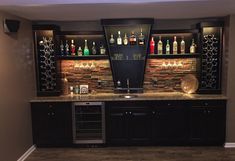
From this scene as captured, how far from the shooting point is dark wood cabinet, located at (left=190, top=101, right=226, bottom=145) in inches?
179

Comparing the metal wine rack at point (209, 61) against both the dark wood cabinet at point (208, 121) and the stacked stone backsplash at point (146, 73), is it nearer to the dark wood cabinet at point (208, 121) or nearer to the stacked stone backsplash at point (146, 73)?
the stacked stone backsplash at point (146, 73)

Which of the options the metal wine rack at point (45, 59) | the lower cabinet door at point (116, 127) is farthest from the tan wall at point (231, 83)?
the metal wine rack at point (45, 59)

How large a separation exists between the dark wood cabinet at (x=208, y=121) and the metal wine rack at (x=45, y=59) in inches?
102

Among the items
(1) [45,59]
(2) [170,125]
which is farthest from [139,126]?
(1) [45,59]

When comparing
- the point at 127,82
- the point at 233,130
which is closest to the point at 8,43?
the point at 127,82

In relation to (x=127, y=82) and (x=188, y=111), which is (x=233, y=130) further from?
Answer: (x=127, y=82)

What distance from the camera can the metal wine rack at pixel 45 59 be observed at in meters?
4.81

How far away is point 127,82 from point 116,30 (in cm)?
103

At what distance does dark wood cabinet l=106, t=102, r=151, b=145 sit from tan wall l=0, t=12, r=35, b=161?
1.42 metres

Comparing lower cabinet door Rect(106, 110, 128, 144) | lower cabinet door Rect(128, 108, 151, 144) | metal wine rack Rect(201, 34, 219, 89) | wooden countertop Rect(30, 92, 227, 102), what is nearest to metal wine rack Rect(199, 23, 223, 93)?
→ metal wine rack Rect(201, 34, 219, 89)

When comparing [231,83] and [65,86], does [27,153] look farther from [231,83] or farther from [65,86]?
[231,83]

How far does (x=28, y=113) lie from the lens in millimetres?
4520

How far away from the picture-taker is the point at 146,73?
5.20 metres

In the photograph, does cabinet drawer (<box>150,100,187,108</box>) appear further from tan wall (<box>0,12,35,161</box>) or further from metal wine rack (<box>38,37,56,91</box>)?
tan wall (<box>0,12,35,161</box>)
